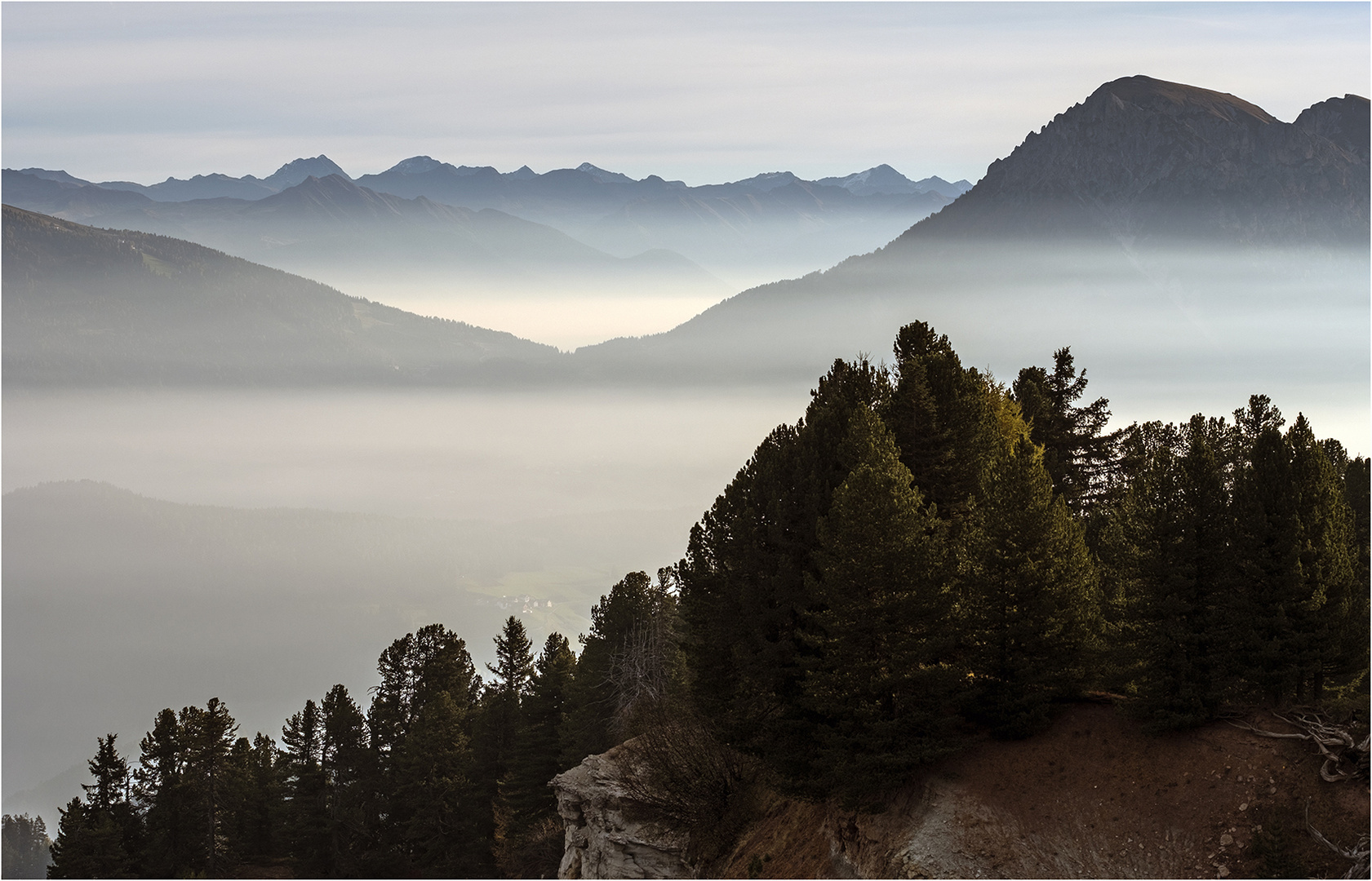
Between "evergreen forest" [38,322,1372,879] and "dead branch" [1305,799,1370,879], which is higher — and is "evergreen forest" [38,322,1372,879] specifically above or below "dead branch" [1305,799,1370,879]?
above

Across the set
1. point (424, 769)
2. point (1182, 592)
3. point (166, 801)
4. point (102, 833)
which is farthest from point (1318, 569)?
point (166, 801)

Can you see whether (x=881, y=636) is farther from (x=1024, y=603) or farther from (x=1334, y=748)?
(x=1334, y=748)

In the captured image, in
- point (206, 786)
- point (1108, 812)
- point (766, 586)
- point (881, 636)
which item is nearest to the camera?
point (1108, 812)

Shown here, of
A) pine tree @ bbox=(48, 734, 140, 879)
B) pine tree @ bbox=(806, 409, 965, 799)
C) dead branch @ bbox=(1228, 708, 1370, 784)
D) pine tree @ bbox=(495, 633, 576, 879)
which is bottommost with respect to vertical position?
pine tree @ bbox=(48, 734, 140, 879)

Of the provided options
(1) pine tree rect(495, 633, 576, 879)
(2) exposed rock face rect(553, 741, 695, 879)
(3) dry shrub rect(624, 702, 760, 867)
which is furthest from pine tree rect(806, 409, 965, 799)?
(1) pine tree rect(495, 633, 576, 879)

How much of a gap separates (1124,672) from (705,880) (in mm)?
Result: 17188

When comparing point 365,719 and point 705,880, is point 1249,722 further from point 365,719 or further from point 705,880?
point 365,719

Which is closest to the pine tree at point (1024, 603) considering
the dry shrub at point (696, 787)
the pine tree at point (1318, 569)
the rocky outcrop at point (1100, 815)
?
the rocky outcrop at point (1100, 815)

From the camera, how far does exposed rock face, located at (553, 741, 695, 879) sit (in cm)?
4609

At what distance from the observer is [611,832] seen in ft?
155

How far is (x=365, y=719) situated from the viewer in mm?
85812

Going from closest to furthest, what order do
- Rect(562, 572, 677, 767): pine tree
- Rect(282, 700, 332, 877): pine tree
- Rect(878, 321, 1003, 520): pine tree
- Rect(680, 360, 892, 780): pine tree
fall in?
Rect(680, 360, 892, 780): pine tree → Rect(878, 321, 1003, 520): pine tree → Rect(562, 572, 677, 767): pine tree → Rect(282, 700, 332, 877): pine tree

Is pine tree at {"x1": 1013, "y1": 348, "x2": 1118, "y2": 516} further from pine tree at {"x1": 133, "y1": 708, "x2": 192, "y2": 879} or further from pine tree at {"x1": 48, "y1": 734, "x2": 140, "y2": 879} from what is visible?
pine tree at {"x1": 48, "y1": 734, "x2": 140, "y2": 879}

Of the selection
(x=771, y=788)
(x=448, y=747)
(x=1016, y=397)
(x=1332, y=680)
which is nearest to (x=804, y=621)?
(x=771, y=788)
